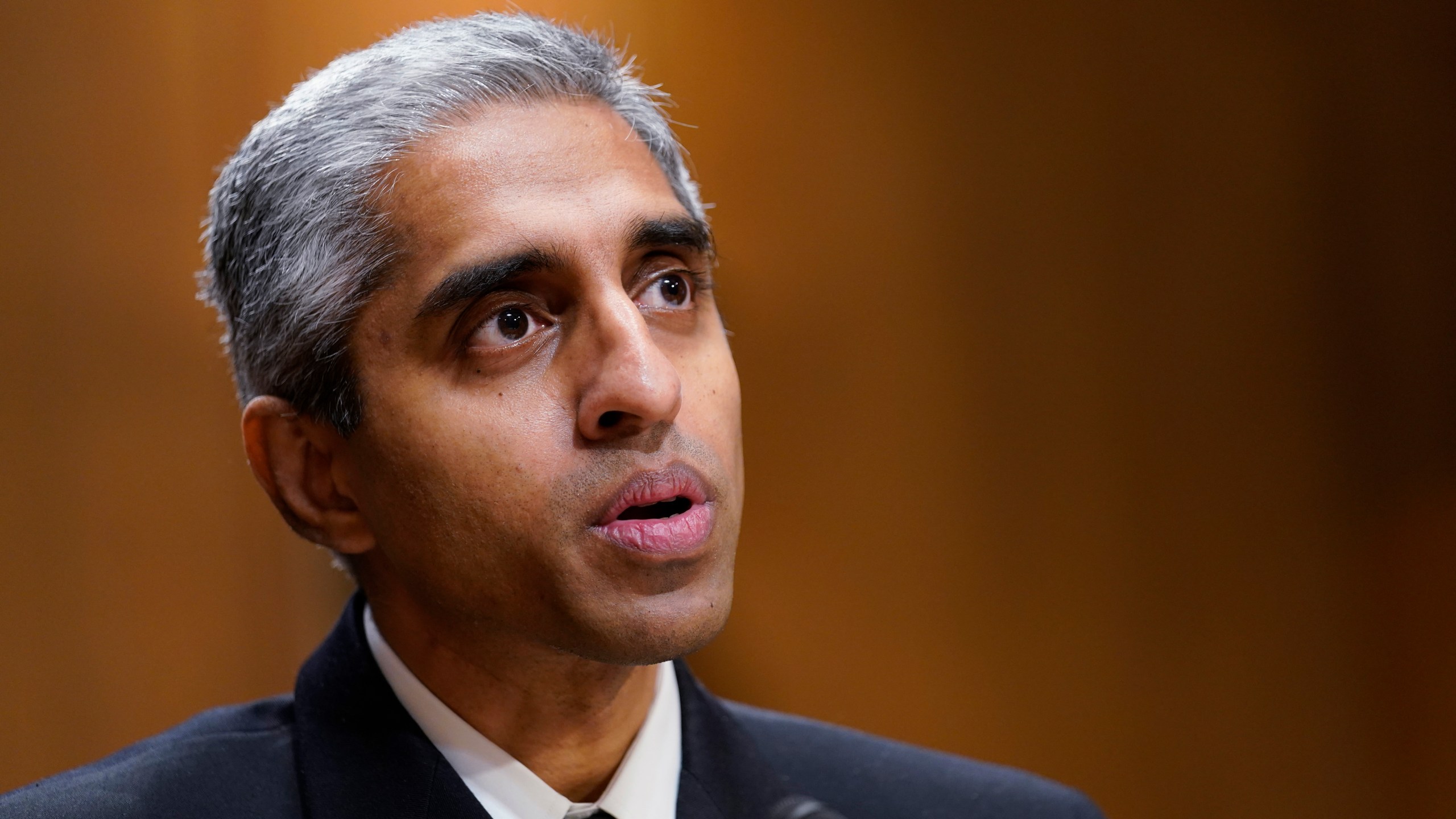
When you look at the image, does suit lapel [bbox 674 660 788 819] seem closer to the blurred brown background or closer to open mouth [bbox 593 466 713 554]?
open mouth [bbox 593 466 713 554]

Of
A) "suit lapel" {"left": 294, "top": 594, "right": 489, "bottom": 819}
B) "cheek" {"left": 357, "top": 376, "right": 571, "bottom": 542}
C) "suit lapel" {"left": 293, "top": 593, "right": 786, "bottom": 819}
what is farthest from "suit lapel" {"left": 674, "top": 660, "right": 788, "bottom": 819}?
"cheek" {"left": 357, "top": 376, "right": 571, "bottom": 542}

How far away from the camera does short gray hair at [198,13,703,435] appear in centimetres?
122

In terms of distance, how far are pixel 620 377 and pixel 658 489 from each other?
111 millimetres

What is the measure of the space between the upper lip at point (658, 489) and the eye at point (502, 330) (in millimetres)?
186

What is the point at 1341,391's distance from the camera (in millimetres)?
1934

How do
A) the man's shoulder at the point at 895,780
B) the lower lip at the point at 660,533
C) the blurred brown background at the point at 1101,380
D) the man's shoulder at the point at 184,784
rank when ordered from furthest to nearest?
the blurred brown background at the point at 1101,380
the man's shoulder at the point at 895,780
the man's shoulder at the point at 184,784
the lower lip at the point at 660,533

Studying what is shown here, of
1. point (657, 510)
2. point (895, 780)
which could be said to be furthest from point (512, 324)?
point (895, 780)

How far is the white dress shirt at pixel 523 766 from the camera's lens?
1224mm

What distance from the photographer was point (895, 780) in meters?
1.50

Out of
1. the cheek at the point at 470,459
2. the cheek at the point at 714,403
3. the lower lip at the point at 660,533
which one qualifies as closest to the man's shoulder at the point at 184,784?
the cheek at the point at 470,459

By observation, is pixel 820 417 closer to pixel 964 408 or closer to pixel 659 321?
pixel 964 408

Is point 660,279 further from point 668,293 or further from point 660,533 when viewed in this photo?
point 660,533

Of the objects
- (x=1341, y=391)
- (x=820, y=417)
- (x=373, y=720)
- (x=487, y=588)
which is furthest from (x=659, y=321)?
(x=1341, y=391)

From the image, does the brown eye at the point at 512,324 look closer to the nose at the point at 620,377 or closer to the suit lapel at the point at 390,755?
the nose at the point at 620,377
